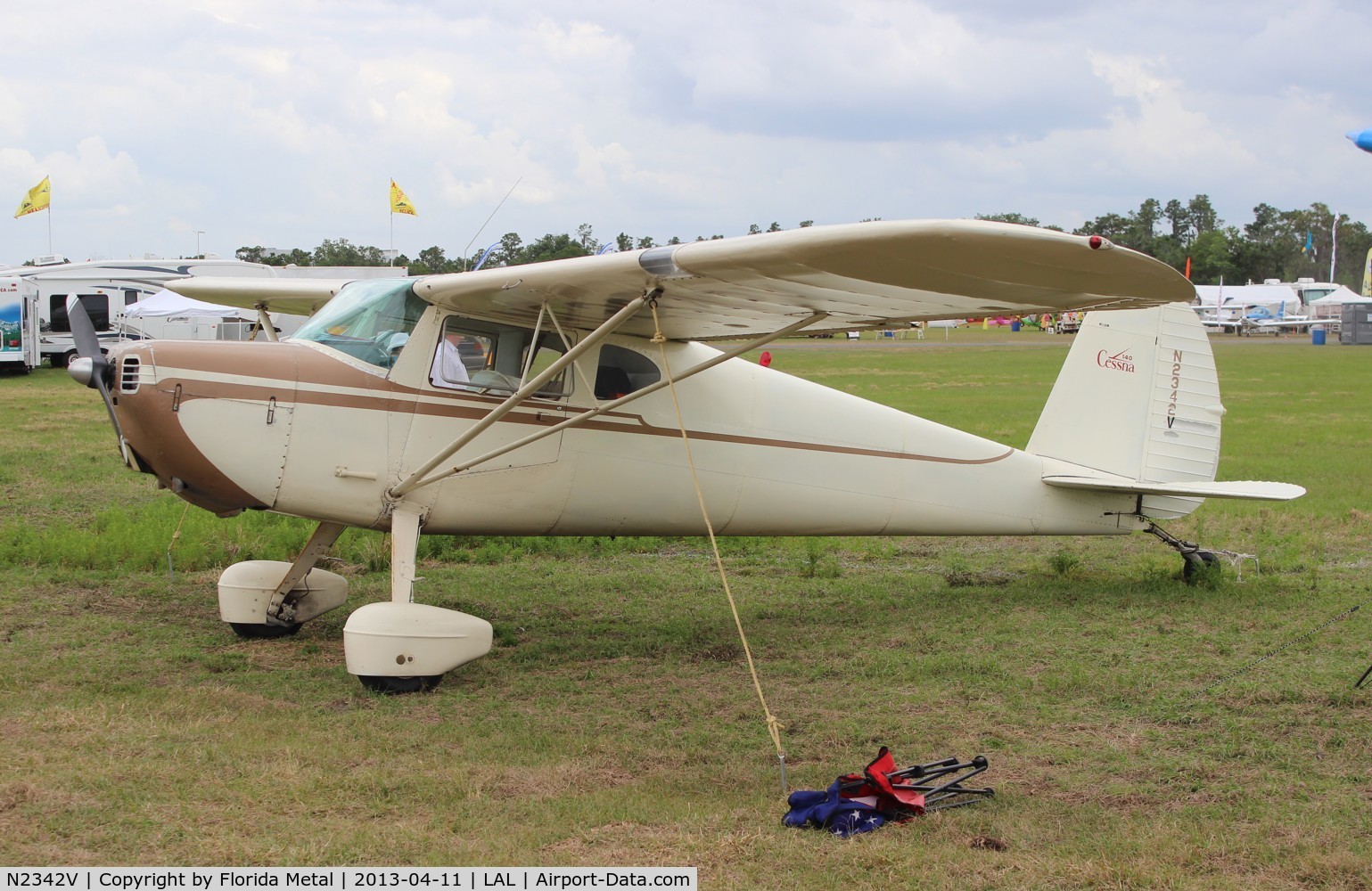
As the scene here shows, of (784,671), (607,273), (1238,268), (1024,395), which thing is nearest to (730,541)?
(784,671)

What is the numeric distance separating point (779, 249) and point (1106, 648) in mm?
3752

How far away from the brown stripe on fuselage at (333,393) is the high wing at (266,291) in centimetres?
165

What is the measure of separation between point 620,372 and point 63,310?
33.2 meters

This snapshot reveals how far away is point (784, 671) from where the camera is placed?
691 cm

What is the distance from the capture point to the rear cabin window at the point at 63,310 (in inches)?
1352

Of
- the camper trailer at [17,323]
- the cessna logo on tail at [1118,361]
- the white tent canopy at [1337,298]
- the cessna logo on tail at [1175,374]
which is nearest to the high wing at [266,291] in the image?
the cessna logo on tail at [1118,361]

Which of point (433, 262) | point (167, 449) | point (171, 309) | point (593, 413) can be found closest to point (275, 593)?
point (167, 449)

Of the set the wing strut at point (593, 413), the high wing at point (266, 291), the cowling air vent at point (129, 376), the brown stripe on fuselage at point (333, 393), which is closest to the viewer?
the cowling air vent at point (129, 376)

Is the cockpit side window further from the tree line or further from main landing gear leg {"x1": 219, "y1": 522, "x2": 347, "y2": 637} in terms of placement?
the tree line

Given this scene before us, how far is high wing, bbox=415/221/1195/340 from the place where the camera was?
15.5ft

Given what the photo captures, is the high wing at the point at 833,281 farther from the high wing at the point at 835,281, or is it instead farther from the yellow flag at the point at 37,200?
the yellow flag at the point at 37,200

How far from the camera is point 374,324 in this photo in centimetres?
686

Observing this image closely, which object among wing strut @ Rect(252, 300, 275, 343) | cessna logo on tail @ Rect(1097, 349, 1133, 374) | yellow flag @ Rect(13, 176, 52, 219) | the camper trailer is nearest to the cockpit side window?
wing strut @ Rect(252, 300, 275, 343)

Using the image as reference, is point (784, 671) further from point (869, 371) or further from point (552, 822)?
point (869, 371)
